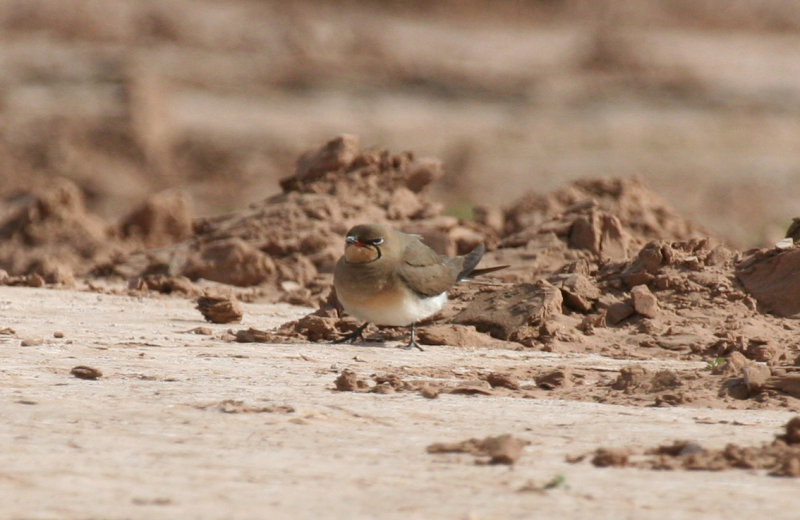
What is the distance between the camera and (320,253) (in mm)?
12234

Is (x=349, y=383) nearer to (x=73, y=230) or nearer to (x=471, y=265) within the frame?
(x=471, y=265)

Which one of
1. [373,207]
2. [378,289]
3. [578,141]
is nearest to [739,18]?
[578,141]

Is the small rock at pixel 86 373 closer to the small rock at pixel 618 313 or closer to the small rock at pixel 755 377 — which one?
the small rock at pixel 755 377

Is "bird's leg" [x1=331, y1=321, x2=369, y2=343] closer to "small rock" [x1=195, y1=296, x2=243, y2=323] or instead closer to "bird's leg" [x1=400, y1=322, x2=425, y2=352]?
"bird's leg" [x1=400, y1=322, x2=425, y2=352]

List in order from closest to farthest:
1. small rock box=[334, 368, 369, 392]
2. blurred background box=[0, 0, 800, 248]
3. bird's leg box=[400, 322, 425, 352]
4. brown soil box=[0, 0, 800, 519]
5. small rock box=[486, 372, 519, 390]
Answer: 1. brown soil box=[0, 0, 800, 519]
2. small rock box=[334, 368, 369, 392]
3. small rock box=[486, 372, 519, 390]
4. bird's leg box=[400, 322, 425, 352]
5. blurred background box=[0, 0, 800, 248]

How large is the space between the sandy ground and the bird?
780mm

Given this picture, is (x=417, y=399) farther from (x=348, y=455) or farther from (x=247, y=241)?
(x=247, y=241)

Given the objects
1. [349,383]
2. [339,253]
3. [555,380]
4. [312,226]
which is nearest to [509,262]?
[339,253]

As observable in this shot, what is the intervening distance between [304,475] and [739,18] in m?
30.5

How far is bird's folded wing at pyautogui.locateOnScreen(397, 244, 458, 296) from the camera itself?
8.70 metres

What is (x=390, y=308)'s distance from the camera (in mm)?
8555

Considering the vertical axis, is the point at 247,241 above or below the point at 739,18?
below

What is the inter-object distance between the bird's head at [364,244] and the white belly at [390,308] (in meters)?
0.25

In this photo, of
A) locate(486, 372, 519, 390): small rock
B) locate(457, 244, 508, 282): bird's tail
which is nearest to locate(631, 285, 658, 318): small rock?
locate(457, 244, 508, 282): bird's tail
